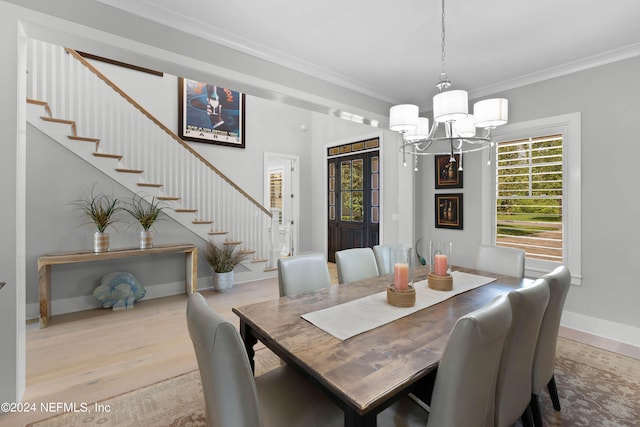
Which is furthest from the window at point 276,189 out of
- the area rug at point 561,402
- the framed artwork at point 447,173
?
the area rug at point 561,402

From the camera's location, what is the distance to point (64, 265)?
3.47 m

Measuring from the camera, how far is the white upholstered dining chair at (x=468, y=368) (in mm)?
964

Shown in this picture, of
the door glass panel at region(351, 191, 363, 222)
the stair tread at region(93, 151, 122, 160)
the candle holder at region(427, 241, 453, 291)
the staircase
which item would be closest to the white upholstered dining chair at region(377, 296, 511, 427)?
the candle holder at region(427, 241, 453, 291)

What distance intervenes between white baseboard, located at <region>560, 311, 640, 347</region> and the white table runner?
1.91 meters

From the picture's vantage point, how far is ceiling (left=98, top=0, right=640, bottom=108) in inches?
84.4

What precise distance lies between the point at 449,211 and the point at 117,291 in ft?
14.3

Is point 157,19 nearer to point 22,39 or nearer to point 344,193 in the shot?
point 22,39

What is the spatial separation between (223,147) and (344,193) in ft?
8.01

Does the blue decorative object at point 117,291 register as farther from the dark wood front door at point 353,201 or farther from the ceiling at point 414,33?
the dark wood front door at point 353,201

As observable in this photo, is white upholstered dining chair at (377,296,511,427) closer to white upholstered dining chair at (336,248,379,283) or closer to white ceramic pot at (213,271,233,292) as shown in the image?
white upholstered dining chair at (336,248,379,283)

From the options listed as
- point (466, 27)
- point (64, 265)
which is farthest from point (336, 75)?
point (64, 265)

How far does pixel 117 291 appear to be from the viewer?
361 centimetres

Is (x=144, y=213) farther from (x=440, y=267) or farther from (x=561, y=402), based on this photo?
(x=561, y=402)

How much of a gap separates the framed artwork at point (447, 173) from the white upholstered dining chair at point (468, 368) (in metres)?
3.19
